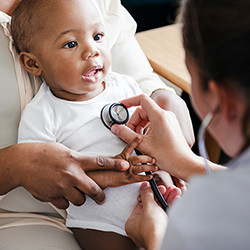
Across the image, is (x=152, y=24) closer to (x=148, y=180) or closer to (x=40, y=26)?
(x=40, y=26)

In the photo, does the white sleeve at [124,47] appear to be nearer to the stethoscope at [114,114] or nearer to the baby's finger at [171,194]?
the stethoscope at [114,114]

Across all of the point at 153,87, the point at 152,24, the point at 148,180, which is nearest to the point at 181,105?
the point at 153,87

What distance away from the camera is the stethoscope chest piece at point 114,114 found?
1211 millimetres

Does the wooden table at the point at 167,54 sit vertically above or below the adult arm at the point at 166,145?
below

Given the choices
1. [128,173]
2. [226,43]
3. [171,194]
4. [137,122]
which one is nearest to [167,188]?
[171,194]

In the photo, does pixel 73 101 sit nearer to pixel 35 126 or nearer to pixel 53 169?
pixel 35 126

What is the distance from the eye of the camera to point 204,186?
0.59 metres

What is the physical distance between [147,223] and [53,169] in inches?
12.2

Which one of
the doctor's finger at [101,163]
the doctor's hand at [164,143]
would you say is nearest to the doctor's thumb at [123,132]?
the doctor's hand at [164,143]

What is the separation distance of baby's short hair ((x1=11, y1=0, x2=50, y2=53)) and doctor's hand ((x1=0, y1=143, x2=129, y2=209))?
0.35 m

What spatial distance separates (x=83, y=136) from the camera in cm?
125

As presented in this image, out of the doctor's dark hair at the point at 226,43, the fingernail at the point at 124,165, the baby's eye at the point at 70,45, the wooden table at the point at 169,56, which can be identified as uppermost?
the doctor's dark hair at the point at 226,43

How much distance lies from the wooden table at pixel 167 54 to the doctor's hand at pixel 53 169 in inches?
26.6

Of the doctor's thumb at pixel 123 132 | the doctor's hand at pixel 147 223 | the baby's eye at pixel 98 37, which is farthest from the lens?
the baby's eye at pixel 98 37
